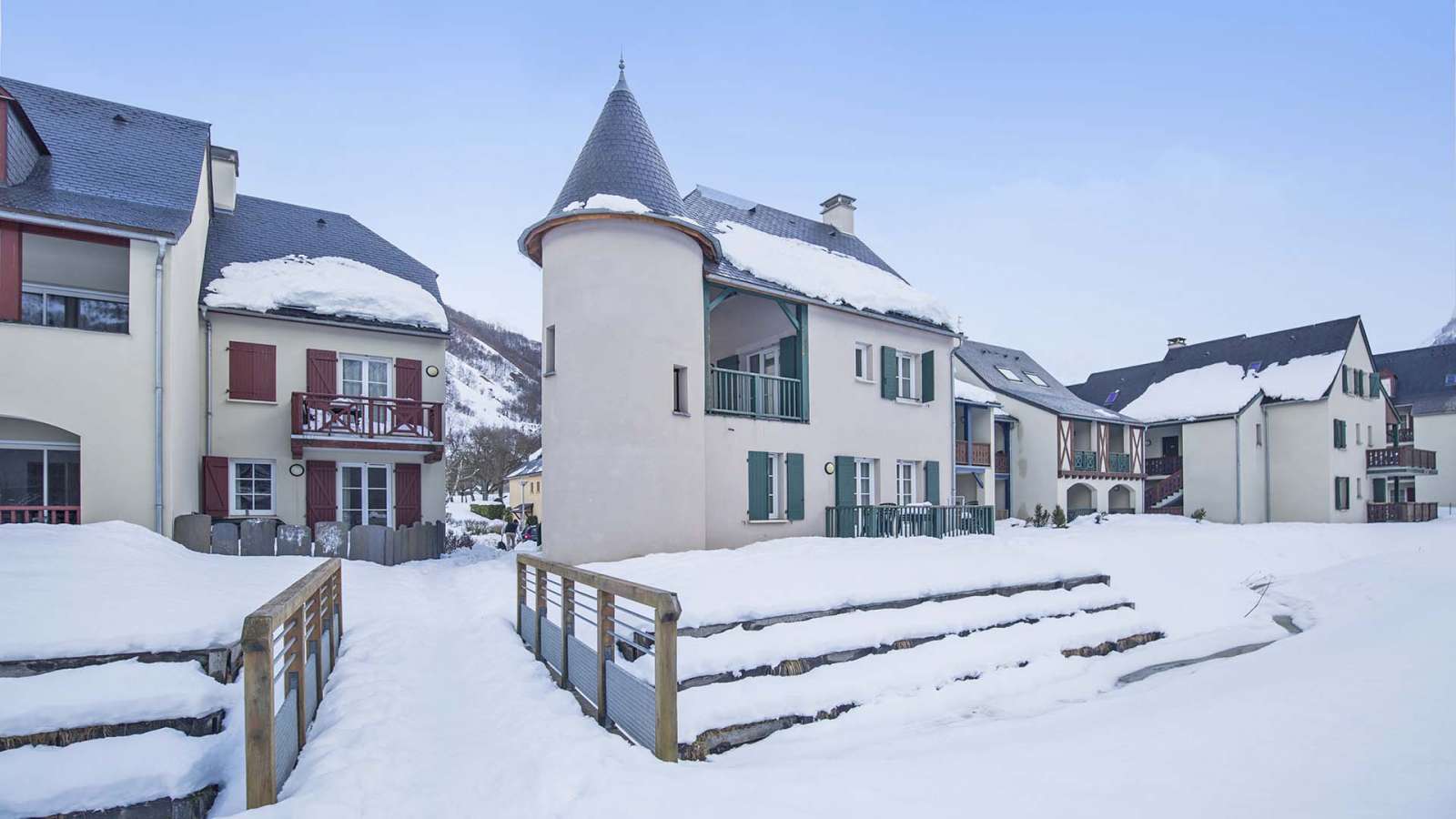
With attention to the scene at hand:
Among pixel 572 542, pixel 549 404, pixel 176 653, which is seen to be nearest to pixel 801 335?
pixel 549 404

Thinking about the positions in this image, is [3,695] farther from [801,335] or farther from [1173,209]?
[1173,209]

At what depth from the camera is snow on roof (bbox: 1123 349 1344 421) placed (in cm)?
2853

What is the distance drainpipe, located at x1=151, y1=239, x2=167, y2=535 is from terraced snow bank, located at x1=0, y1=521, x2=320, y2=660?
3.57ft

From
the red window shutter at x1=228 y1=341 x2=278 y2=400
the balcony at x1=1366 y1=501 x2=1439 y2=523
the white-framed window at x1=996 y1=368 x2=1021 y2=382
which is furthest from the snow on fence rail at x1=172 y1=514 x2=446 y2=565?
the balcony at x1=1366 y1=501 x2=1439 y2=523

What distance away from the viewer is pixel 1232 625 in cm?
1211

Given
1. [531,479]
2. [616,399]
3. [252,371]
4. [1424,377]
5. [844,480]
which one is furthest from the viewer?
[531,479]

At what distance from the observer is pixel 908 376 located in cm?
1761

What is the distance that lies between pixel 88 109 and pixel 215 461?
7507 mm

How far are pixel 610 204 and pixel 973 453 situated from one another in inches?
644

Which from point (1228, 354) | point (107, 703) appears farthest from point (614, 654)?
point (1228, 354)

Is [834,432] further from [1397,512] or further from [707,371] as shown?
[1397,512]

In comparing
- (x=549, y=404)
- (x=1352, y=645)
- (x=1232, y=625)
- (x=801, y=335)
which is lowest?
(x=1232, y=625)

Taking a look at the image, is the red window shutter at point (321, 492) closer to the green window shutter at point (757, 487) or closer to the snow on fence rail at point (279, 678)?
the green window shutter at point (757, 487)

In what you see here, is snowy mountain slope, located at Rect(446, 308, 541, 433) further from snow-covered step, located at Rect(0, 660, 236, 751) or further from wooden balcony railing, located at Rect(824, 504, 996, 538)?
snow-covered step, located at Rect(0, 660, 236, 751)
